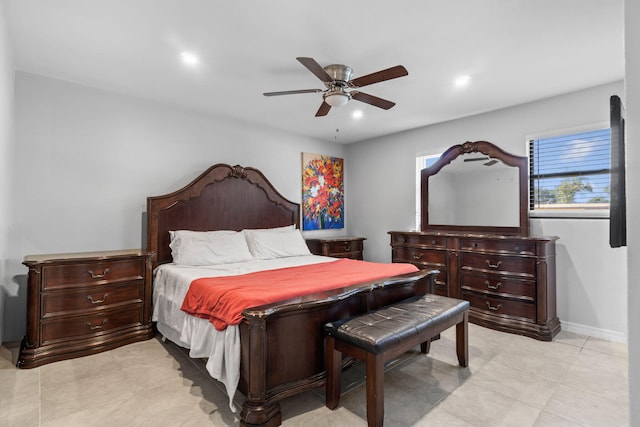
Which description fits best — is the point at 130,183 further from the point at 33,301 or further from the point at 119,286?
the point at 33,301

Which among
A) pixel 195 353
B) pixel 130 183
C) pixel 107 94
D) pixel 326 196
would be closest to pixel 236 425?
pixel 195 353

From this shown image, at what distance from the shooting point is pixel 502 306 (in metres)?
Result: 3.46

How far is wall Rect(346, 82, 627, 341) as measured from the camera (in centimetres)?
319

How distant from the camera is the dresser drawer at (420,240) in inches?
157

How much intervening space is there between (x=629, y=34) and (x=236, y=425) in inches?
90.6

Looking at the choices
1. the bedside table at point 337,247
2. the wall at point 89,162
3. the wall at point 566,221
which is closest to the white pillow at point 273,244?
the bedside table at point 337,247

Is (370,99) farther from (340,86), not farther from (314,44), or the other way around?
(314,44)

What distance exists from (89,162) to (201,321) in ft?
7.39

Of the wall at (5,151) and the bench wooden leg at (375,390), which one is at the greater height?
the wall at (5,151)

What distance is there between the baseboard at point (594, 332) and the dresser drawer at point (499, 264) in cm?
75

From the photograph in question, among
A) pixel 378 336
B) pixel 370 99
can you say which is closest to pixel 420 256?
pixel 370 99

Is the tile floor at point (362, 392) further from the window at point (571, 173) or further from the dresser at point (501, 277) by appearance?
the window at point (571, 173)

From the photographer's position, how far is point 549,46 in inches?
98.3

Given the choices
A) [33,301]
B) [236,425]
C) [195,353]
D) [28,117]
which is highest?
[28,117]
